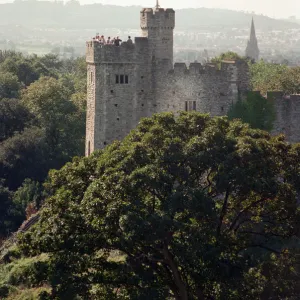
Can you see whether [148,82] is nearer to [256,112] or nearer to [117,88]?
[117,88]

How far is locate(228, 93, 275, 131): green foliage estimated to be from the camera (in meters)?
37.0

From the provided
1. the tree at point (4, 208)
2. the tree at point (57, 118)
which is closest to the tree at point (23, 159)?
the tree at point (57, 118)

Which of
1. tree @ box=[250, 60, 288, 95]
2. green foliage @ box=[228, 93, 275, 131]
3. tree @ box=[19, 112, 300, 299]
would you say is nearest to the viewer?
tree @ box=[19, 112, 300, 299]

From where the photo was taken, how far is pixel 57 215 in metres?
25.3

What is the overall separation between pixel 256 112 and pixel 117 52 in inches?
262

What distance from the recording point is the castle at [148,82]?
3747 centimetres

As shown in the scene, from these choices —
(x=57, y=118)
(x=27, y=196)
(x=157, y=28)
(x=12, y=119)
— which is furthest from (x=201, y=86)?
(x=12, y=119)

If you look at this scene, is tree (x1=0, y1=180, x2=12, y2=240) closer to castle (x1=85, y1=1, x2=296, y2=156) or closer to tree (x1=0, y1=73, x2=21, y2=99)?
castle (x1=85, y1=1, x2=296, y2=156)

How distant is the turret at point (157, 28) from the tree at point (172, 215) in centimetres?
1125

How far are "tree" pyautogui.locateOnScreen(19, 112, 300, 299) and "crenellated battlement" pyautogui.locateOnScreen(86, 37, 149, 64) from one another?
412 inches

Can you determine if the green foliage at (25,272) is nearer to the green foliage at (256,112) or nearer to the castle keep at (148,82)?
the castle keep at (148,82)

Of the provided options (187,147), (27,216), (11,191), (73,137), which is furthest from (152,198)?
(73,137)

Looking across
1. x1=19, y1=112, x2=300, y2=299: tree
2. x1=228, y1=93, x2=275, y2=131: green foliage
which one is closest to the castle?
x1=228, y1=93, x2=275, y2=131: green foliage

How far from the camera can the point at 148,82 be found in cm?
3819
